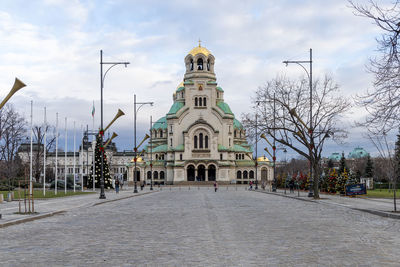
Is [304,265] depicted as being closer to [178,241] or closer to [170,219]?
[178,241]

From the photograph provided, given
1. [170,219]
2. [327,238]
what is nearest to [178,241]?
[327,238]

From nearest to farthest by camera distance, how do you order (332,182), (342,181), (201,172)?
(342,181)
(332,182)
(201,172)

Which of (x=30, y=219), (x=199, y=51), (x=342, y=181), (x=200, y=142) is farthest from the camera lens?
(x=199, y=51)

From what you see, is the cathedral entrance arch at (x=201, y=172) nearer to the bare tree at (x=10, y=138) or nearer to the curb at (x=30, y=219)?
the bare tree at (x=10, y=138)

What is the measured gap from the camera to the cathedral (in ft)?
326

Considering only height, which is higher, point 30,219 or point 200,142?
point 200,142

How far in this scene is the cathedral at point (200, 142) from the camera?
99.2 meters

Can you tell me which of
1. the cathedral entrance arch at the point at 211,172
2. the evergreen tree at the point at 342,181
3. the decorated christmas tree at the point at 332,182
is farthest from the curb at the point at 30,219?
the cathedral entrance arch at the point at 211,172

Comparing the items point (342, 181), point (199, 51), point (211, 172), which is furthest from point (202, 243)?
point (199, 51)

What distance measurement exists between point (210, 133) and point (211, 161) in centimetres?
559

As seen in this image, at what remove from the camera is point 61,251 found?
10.4 m

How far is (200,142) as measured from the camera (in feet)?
329

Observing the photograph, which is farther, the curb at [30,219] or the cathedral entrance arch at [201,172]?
the cathedral entrance arch at [201,172]

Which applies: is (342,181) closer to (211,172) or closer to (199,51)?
(211,172)
